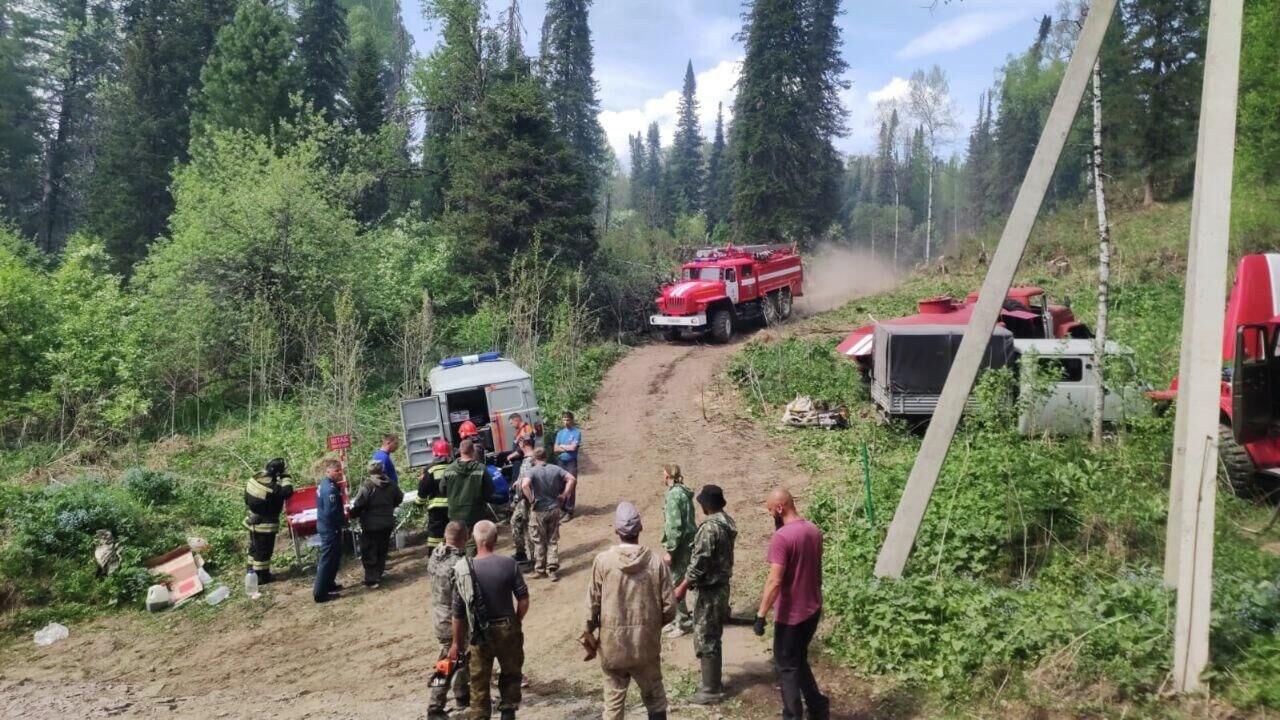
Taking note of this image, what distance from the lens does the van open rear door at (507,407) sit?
12375 mm

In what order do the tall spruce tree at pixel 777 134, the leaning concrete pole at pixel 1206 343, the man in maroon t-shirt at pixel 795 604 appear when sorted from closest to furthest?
1. the leaning concrete pole at pixel 1206 343
2. the man in maroon t-shirt at pixel 795 604
3. the tall spruce tree at pixel 777 134

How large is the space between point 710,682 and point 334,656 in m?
3.92

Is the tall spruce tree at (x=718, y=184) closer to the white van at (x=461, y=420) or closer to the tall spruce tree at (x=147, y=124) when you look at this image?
the tall spruce tree at (x=147, y=124)

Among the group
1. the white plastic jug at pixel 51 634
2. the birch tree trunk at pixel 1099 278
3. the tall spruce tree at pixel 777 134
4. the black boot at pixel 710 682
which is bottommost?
the white plastic jug at pixel 51 634

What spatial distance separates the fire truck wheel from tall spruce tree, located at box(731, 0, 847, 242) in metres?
12.1

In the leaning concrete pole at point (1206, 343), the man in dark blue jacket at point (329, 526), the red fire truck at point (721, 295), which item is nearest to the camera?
the leaning concrete pole at point (1206, 343)

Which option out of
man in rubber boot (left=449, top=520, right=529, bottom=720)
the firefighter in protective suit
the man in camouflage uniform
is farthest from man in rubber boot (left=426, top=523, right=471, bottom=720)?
the firefighter in protective suit

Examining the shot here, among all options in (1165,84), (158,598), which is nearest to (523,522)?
(158,598)

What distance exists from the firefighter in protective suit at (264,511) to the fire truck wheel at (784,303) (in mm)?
18156

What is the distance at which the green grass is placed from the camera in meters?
4.98

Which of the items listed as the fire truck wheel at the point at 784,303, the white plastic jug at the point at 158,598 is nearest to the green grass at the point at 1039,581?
the white plastic jug at the point at 158,598

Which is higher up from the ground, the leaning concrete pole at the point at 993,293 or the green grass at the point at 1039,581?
the leaning concrete pole at the point at 993,293

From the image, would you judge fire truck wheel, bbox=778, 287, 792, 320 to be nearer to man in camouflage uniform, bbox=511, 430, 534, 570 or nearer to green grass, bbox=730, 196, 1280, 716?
green grass, bbox=730, 196, 1280, 716

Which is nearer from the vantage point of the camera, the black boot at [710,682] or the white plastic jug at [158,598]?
the black boot at [710,682]
